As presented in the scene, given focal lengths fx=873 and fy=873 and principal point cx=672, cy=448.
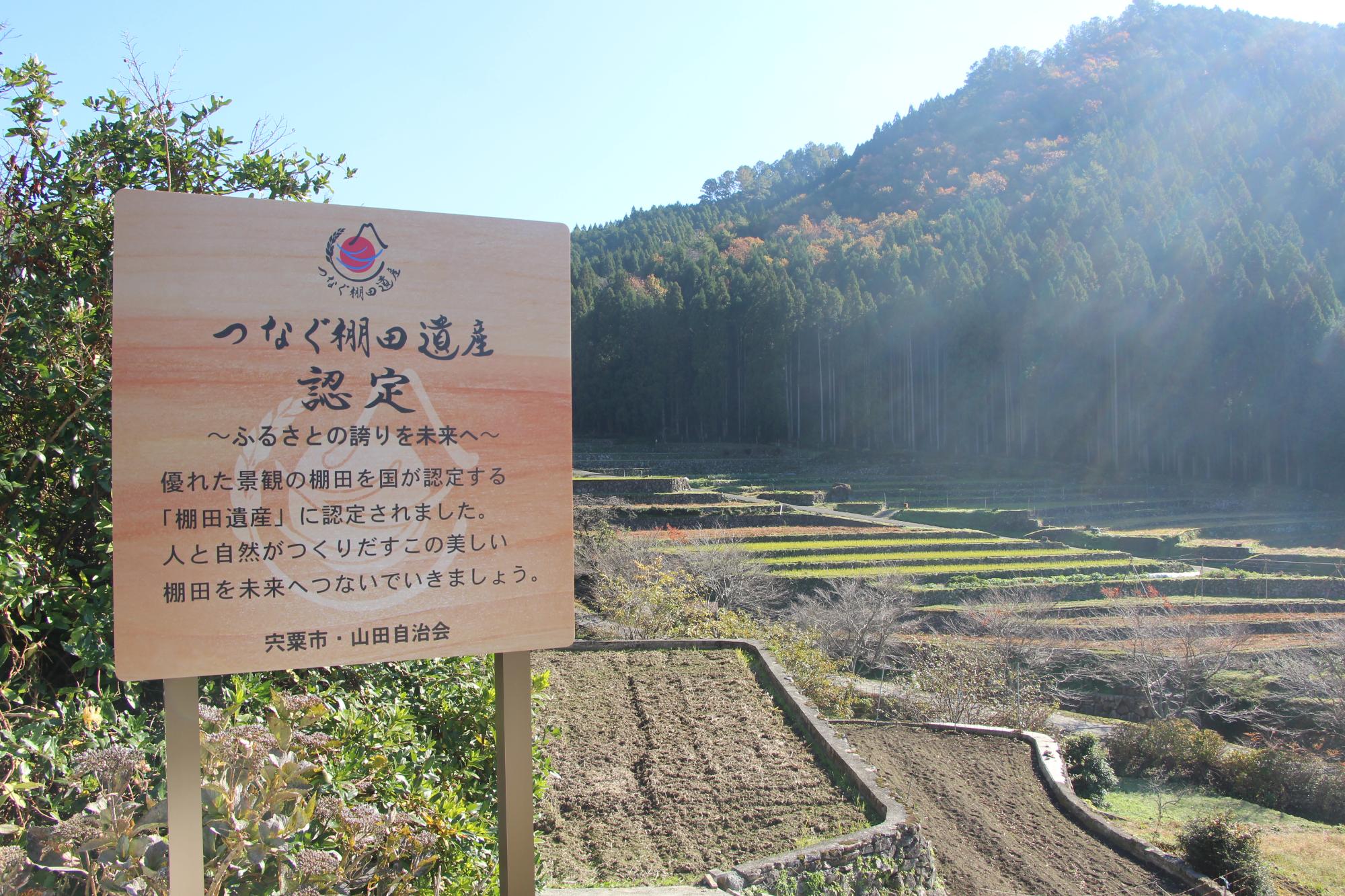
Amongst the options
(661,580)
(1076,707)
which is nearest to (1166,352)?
(1076,707)

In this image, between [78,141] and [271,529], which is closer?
[271,529]

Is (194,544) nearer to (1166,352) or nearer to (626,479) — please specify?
(626,479)

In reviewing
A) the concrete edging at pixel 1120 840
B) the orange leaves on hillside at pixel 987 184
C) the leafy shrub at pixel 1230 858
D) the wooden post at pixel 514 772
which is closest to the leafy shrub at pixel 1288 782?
the leafy shrub at pixel 1230 858

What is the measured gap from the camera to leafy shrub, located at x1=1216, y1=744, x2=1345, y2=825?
12836mm

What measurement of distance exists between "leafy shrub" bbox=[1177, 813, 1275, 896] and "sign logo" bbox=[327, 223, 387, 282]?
351 inches

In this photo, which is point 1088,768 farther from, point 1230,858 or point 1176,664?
point 1176,664

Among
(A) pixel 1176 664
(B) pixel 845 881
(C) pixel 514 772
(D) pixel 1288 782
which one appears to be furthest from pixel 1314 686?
(C) pixel 514 772

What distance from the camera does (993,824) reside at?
23.5 ft

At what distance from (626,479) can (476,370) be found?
3123 centimetres

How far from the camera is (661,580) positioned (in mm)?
14750

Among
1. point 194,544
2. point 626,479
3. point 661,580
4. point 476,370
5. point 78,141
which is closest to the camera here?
point 194,544

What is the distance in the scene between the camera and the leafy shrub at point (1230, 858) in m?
7.95

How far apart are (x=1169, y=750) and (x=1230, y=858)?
6889 mm

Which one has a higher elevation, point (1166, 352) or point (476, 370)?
point (1166, 352)
